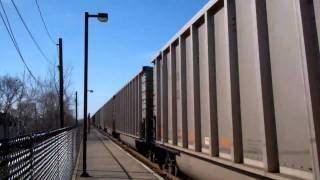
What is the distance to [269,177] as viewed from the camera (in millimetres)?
5613

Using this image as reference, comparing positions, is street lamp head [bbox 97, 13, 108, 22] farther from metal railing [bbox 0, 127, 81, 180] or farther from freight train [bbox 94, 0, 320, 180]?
metal railing [bbox 0, 127, 81, 180]

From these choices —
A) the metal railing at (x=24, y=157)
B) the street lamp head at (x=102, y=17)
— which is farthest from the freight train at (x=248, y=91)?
the street lamp head at (x=102, y=17)

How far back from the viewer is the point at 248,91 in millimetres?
6523

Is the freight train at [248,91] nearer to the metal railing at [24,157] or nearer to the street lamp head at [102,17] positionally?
the metal railing at [24,157]

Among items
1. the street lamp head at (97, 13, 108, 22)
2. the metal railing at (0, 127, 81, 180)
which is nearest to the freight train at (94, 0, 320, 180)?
the metal railing at (0, 127, 81, 180)

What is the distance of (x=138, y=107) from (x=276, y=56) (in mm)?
15198

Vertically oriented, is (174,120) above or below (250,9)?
below

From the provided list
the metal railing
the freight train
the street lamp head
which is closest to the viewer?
the metal railing

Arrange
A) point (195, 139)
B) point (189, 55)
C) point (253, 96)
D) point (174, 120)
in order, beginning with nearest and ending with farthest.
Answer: point (253, 96), point (195, 139), point (189, 55), point (174, 120)

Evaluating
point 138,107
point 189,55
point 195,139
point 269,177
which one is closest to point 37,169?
point 269,177

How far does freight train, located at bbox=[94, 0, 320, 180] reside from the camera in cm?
488

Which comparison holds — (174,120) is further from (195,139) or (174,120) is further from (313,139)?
(313,139)

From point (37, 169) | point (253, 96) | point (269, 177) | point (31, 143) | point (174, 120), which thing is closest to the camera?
point (31, 143)

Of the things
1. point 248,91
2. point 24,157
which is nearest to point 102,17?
point 248,91
